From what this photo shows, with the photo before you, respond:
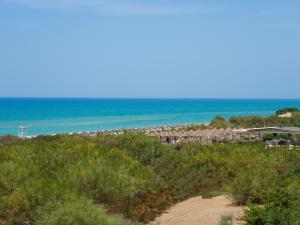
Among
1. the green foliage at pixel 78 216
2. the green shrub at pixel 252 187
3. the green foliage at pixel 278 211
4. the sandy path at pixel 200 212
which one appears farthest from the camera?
the green shrub at pixel 252 187

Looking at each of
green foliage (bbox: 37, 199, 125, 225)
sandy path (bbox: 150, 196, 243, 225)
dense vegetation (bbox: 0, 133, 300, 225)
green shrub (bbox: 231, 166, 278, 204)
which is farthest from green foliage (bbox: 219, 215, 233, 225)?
green foliage (bbox: 37, 199, 125, 225)

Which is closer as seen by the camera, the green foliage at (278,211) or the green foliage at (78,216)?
the green foliage at (278,211)

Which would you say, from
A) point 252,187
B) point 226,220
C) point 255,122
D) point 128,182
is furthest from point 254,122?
point 226,220

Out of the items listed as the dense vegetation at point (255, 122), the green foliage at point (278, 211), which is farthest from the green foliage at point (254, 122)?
the green foliage at point (278, 211)

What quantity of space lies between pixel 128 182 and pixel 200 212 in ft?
8.02

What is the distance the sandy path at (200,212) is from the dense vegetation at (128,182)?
0.42m

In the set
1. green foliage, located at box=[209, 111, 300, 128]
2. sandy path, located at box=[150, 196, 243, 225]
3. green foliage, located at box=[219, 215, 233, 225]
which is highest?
green foliage, located at box=[209, 111, 300, 128]

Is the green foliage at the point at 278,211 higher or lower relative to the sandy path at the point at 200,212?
higher

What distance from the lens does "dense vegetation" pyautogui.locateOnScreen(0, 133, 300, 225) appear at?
1609 cm

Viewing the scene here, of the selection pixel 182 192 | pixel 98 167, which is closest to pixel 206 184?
pixel 182 192

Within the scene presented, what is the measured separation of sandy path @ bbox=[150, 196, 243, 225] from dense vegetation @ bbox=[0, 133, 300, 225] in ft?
1.39

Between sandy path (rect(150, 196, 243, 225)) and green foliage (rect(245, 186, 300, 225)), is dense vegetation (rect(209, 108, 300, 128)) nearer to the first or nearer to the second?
sandy path (rect(150, 196, 243, 225))

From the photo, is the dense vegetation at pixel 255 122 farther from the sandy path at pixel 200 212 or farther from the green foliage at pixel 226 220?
the green foliage at pixel 226 220

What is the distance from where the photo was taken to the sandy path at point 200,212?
60.8 ft
